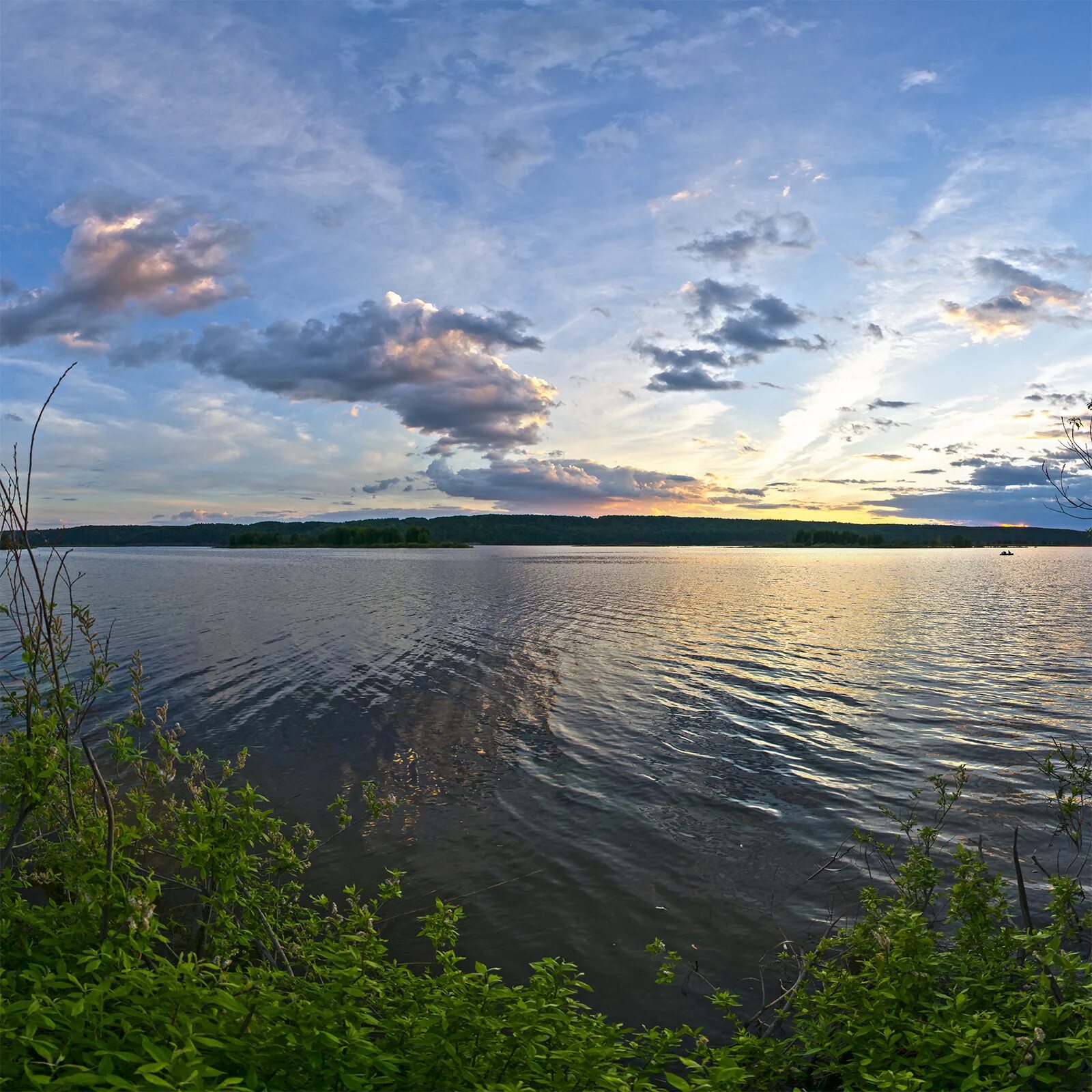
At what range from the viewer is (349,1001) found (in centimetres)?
436

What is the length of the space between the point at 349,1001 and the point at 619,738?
43.3ft

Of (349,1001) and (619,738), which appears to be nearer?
(349,1001)

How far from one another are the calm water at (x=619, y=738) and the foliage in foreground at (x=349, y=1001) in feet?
8.80

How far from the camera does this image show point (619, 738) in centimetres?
1705

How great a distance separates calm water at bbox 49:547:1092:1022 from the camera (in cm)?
958

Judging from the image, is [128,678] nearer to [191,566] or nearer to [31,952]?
[31,952]

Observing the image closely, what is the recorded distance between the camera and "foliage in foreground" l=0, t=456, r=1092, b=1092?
3863 mm

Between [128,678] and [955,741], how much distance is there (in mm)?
23997

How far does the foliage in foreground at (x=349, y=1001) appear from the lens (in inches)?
152

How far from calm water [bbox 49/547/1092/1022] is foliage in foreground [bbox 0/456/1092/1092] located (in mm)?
2682

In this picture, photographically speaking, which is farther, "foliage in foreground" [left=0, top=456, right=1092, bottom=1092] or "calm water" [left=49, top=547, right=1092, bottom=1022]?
"calm water" [left=49, top=547, right=1092, bottom=1022]

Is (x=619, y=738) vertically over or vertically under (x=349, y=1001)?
under

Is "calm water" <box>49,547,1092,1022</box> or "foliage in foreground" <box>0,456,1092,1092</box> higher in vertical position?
"foliage in foreground" <box>0,456,1092,1092</box>

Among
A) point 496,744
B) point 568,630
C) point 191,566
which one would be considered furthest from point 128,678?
point 191,566
